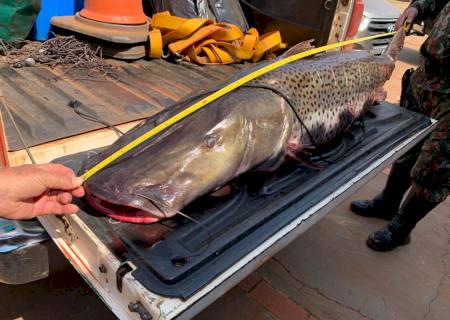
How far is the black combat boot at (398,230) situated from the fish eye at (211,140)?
226cm

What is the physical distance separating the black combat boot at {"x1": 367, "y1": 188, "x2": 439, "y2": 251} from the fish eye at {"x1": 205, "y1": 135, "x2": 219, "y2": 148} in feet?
7.40

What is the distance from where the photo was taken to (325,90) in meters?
2.53

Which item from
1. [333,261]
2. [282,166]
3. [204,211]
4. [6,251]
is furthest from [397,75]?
[6,251]

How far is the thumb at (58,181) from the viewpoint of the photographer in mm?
1497

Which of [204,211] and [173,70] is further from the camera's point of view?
[173,70]

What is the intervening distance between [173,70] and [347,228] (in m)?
2.25

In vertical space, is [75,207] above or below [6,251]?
above

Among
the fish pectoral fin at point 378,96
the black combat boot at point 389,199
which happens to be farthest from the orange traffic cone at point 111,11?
the black combat boot at point 389,199

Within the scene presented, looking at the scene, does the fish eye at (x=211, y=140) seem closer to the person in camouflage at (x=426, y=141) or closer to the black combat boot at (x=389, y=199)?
the person in camouflage at (x=426, y=141)

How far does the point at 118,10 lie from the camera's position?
3604mm

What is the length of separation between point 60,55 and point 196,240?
259 centimetres

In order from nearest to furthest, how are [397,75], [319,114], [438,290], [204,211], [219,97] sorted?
[204,211], [219,97], [319,114], [438,290], [397,75]

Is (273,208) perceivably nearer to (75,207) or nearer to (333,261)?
(75,207)

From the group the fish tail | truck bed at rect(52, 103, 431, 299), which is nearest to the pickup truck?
truck bed at rect(52, 103, 431, 299)
